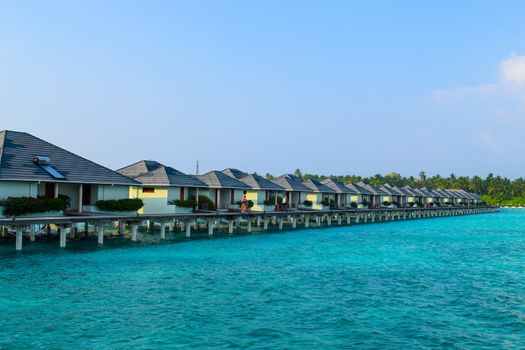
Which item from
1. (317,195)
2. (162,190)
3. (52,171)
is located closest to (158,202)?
(162,190)

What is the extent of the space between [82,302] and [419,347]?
10676 millimetres

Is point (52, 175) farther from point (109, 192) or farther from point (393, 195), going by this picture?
point (393, 195)

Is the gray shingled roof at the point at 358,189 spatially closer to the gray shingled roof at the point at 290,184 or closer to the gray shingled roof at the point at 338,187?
the gray shingled roof at the point at 338,187

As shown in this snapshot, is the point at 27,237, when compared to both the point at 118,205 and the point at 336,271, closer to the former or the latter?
the point at 118,205

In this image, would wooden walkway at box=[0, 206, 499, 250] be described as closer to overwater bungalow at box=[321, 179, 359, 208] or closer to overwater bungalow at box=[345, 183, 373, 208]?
overwater bungalow at box=[345, 183, 373, 208]

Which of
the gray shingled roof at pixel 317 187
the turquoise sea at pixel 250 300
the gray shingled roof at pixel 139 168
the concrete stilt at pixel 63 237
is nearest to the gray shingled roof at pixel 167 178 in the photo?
the gray shingled roof at pixel 139 168

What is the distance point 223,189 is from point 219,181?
2999mm

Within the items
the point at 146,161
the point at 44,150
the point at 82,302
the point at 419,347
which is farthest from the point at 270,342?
the point at 146,161

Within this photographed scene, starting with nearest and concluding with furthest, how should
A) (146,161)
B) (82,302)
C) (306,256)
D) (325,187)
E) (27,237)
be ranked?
(82,302), (306,256), (27,237), (146,161), (325,187)

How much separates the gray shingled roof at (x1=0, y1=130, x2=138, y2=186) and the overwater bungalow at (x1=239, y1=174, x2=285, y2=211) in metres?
17.1

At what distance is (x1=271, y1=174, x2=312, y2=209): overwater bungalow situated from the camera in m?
53.3

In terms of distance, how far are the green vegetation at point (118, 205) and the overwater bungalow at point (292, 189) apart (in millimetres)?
23211

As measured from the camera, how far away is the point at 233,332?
1284 cm

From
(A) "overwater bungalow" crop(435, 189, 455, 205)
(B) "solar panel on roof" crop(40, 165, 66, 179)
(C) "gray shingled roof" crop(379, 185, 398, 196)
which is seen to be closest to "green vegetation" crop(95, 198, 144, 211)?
(B) "solar panel on roof" crop(40, 165, 66, 179)
